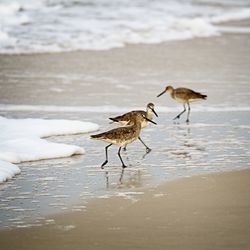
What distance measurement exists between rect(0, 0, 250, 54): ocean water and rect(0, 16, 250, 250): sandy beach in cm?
326

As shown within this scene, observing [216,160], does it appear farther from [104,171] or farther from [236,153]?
[104,171]

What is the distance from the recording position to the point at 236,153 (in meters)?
9.35

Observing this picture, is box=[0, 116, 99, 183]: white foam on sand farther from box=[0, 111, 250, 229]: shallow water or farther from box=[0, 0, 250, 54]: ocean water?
box=[0, 0, 250, 54]: ocean water

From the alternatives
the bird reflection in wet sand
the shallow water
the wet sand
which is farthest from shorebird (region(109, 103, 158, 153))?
the wet sand

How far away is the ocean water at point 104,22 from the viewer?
65.1 ft

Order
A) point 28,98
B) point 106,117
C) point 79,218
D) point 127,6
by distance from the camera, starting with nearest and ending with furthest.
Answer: point 79,218
point 106,117
point 28,98
point 127,6

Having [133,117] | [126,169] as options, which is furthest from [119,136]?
[133,117]

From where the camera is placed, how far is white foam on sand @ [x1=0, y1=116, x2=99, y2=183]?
8.84 metres

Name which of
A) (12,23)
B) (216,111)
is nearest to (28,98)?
→ (216,111)

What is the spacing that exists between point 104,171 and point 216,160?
1.20 meters

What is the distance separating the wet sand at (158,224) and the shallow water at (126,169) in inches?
7.7

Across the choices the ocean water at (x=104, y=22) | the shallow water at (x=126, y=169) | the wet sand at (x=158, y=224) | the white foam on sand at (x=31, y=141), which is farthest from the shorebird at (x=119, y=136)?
the ocean water at (x=104, y=22)

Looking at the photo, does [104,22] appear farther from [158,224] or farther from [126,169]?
[158,224]

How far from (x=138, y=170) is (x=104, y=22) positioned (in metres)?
15.8
